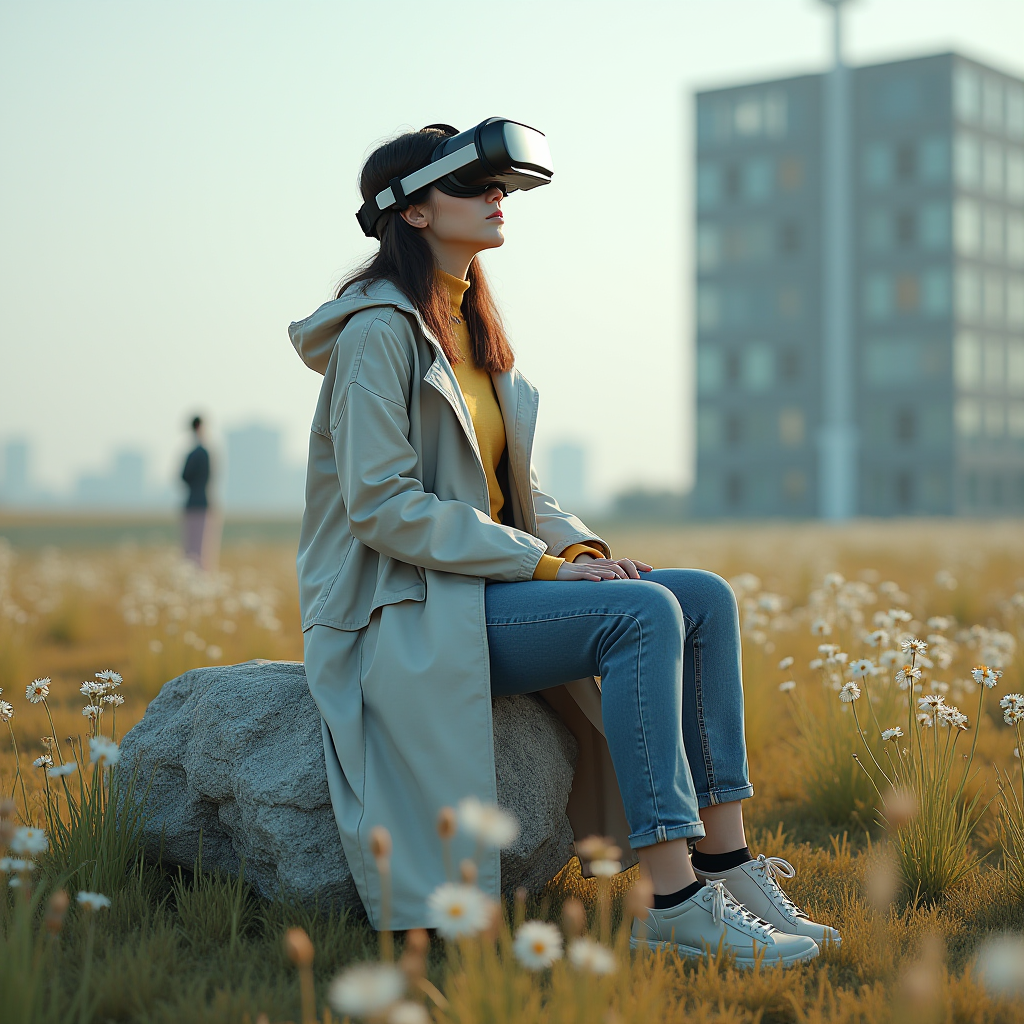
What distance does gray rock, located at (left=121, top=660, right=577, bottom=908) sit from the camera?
257 centimetres

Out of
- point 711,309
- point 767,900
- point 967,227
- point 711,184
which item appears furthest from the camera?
point 711,309

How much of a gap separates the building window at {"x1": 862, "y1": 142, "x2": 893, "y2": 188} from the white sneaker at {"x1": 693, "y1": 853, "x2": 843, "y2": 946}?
48654 millimetres

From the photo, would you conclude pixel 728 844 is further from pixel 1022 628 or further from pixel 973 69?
pixel 973 69

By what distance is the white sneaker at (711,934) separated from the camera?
7.58ft

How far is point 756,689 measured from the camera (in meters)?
4.52

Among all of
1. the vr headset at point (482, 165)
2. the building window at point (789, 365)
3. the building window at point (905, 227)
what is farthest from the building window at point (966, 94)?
the vr headset at point (482, 165)

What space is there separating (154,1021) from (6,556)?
369 inches

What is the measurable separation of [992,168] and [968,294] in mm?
6076

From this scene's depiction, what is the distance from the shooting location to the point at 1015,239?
46.4 m

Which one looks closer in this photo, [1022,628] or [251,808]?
[251,808]

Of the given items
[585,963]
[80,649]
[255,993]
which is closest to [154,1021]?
[255,993]

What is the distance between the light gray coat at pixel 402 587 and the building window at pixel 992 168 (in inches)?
1962

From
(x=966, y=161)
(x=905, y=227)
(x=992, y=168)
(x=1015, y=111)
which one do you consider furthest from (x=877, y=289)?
(x=1015, y=111)

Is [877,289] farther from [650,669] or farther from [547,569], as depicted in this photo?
[650,669]
